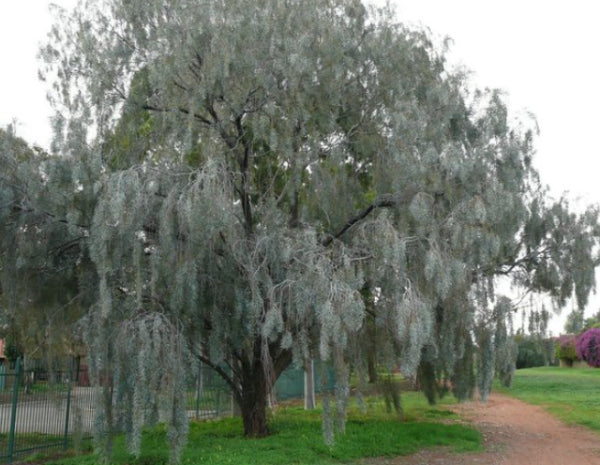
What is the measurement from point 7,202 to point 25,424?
187 inches

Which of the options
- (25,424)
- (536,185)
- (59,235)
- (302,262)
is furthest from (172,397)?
(536,185)

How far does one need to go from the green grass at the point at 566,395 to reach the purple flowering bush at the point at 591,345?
8.44 ft

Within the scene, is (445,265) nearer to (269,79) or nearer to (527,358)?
(269,79)

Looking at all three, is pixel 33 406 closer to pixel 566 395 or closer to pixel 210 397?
pixel 210 397

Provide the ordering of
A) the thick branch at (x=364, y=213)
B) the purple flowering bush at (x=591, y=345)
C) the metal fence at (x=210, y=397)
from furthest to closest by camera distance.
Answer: the purple flowering bush at (x=591, y=345) → the metal fence at (x=210, y=397) → the thick branch at (x=364, y=213)

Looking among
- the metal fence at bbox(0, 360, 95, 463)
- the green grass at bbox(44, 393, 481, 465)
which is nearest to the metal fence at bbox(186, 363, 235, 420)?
the green grass at bbox(44, 393, 481, 465)

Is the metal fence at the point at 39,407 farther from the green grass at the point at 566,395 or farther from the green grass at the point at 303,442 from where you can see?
the green grass at the point at 566,395

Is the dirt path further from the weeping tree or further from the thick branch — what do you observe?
the thick branch

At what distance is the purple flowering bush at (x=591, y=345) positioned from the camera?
145 ft

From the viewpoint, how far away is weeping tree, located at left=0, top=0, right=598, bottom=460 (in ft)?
35.9

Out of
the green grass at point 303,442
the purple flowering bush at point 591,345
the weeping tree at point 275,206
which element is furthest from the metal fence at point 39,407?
the purple flowering bush at point 591,345

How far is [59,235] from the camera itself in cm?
1279

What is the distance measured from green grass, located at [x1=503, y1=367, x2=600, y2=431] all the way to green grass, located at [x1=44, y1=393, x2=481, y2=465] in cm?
461

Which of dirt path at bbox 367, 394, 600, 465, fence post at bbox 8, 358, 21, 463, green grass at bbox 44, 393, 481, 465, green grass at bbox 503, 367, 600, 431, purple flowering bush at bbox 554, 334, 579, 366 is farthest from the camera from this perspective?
purple flowering bush at bbox 554, 334, 579, 366
